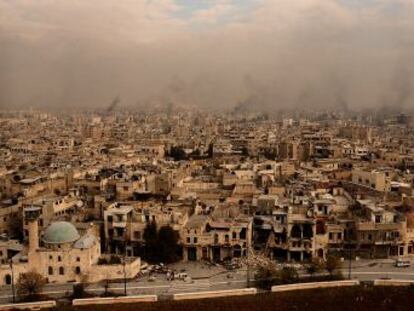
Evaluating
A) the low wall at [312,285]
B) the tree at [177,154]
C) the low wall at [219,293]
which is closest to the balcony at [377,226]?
the low wall at [312,285]

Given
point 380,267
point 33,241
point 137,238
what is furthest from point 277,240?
point 33,241

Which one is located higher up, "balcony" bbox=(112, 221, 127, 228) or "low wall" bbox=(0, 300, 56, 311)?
"balcony" bbox=(112, 221, 127, 228)

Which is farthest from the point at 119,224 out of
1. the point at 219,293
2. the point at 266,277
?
the point at 266,277

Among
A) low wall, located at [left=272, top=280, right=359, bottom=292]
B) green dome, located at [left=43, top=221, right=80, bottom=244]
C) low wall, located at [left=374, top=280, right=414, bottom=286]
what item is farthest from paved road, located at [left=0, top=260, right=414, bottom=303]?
green dome, located at [left=43, top=221, right=80, bottom=244]

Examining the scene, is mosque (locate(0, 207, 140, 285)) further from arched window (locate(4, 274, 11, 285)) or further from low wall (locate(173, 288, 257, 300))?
low wall (locate(173, 288, 257, 300))

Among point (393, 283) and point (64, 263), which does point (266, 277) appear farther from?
point (64, 263)

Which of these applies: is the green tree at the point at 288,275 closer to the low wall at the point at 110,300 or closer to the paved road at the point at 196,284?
the paved road at the point at 196,284
